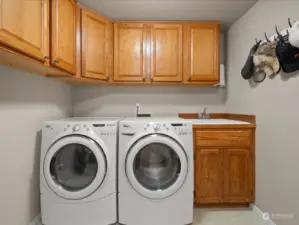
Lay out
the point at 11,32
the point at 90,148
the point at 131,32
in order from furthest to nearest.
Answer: the point at 131,32 → the point at 90,148 → the point at 11,32

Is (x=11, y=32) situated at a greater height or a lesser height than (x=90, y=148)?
greater

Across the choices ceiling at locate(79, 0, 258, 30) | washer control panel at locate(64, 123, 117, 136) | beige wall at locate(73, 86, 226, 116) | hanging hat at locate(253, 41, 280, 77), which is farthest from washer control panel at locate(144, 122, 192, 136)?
ceiling at locate(79, 0, 258, 30)

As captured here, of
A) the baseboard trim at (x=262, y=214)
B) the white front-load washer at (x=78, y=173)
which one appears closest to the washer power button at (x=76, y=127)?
the white front-load washer at (x=78, y=173)

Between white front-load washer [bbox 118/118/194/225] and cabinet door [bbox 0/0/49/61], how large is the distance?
893 mm

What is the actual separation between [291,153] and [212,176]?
869mm

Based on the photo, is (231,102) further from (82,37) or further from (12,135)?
(12,135)

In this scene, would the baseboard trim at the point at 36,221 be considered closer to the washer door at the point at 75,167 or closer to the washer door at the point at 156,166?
the washer door at the point at 75,167

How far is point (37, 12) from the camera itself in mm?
1532

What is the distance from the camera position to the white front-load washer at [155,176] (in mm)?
1979

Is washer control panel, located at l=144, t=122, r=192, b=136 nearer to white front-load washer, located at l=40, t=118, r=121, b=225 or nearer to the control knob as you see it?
the control knob

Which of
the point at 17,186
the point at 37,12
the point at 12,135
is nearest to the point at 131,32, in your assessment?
the point at 37,12

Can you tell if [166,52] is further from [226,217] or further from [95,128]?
[226,217]

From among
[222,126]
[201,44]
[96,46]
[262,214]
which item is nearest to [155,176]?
[222,126]

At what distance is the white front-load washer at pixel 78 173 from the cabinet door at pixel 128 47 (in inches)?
38.8
